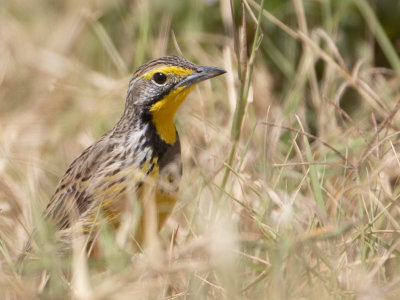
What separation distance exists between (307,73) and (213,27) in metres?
1.01

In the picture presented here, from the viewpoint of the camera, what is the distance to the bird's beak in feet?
12.4

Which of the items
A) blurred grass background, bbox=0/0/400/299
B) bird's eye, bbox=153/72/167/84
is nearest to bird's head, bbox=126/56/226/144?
bird's eye, bbox=153/72/167/84

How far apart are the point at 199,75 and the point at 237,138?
0.36 meters

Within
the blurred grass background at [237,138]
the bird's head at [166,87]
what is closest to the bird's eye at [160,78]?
the bird's head at [166,87]

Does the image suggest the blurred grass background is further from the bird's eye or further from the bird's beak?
the bird's eye

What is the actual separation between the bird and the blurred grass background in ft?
0.47

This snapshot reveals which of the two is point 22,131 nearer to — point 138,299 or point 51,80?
point 51,80

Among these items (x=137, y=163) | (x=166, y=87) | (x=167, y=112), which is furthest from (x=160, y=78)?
(x=137, y=163)

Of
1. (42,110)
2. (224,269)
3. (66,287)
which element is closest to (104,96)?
(42,110)

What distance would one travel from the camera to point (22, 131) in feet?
16.9

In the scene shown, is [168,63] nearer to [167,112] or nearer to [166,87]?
[166,87]

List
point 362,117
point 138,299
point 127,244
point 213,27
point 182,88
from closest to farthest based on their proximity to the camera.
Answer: point 138,299
point 127,244
point 182,88
point 362,117
point 213,27

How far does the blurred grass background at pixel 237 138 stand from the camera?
2.88m

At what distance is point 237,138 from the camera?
12.1 feet
